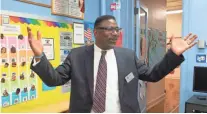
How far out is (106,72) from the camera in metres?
1.51

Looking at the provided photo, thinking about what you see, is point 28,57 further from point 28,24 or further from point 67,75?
point 67,75

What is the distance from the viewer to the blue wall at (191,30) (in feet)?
9.98

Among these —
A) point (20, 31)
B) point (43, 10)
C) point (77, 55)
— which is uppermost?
point (43, 10)

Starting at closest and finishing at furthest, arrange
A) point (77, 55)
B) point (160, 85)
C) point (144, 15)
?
point (77, 55) < point (144, 15) < point (160, 85)

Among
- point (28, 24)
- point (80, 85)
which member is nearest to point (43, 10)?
point (28, 24)

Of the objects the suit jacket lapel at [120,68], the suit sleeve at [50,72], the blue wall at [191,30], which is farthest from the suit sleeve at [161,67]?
the blue wall at [191,30]

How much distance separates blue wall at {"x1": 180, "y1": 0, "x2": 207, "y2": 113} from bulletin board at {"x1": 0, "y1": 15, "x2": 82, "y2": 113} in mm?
1857

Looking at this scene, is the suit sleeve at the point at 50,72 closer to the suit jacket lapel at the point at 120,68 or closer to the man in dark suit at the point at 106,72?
the man in dark suit at the point at 106,72

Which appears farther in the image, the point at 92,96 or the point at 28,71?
the point at 28,71

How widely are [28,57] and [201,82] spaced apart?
211cm

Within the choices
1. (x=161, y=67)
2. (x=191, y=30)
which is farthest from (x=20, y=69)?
(x=191, y=30)

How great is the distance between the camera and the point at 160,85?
569 cm

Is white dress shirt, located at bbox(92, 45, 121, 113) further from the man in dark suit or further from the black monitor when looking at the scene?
the black monitor

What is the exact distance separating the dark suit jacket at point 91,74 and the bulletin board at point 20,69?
1.83 feet
